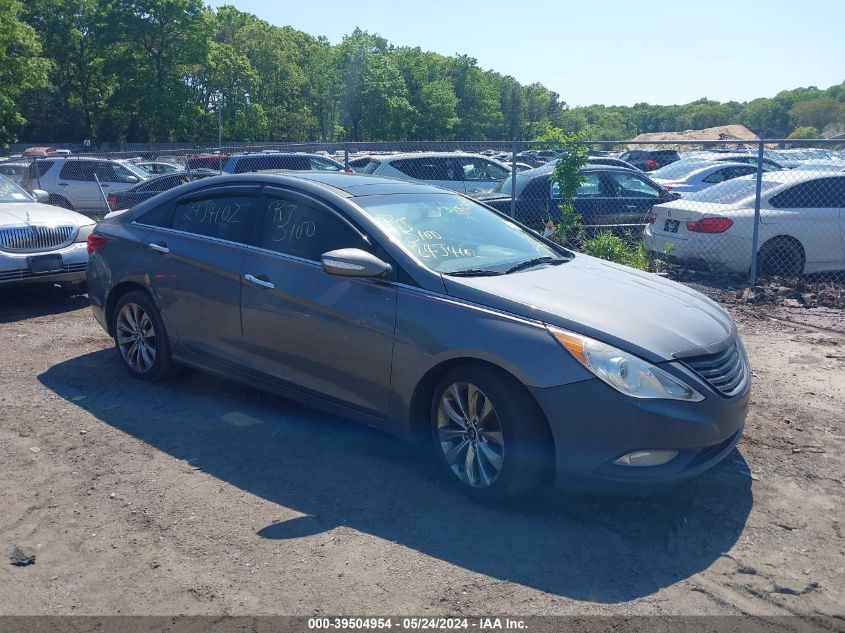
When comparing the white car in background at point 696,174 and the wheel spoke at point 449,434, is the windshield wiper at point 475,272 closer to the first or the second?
the wheel spoke at point 449,434

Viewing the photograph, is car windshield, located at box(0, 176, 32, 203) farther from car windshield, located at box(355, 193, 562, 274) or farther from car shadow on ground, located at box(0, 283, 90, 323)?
car windshield, located at box(355, 193, 562, 274)

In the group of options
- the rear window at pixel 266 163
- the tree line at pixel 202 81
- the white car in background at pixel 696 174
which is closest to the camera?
the rear window at pixel 266 163

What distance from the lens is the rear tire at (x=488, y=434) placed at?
4.07 m

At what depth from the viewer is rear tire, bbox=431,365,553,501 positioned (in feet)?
13.4

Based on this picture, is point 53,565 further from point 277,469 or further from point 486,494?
point 486,494

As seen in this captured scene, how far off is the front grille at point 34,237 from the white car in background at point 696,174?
12.4 meters

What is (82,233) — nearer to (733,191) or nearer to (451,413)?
(451,413)

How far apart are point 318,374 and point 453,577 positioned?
1.78 meters

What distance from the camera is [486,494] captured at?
4.25 metres

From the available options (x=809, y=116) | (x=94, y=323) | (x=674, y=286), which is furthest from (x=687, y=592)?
(x=809, y=116)

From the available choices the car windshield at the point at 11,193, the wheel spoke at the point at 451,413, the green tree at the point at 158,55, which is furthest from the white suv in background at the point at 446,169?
the green tree at the point at 158,55

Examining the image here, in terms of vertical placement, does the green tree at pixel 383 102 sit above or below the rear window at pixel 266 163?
above

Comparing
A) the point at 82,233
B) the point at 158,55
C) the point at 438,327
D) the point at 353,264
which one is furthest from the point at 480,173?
the point at 158,55

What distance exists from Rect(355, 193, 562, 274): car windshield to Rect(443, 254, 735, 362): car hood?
0.25 metres
